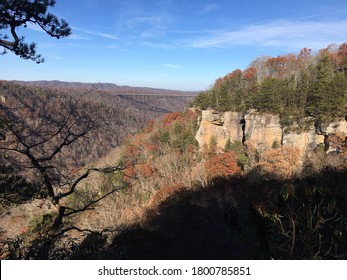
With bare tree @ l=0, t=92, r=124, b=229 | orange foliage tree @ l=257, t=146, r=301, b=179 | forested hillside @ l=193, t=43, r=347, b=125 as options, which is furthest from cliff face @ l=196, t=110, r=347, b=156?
bare tree @ l=0, t=92, r=124, b=229

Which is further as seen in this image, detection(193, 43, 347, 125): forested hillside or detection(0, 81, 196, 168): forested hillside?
detection(193, 43, 347, 125): forested hillside

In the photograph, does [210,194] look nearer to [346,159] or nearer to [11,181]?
[346,159]

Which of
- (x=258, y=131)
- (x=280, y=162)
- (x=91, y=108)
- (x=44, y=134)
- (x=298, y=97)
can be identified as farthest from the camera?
(x=258, y=131)

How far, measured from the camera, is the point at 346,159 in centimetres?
1898

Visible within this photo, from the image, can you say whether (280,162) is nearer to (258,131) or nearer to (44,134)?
(258,131)

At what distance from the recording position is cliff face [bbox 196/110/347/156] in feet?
92.3

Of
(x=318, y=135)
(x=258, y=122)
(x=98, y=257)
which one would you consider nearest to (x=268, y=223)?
(x=98, y=257)

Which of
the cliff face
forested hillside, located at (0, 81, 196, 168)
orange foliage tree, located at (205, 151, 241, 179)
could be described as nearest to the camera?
forested hillside, located at (0, 81, 196, 168)

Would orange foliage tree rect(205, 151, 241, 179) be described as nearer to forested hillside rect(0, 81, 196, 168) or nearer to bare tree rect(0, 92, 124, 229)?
forested hillside rect(0, 81, 196, 168)

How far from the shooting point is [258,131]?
3353 centimetres

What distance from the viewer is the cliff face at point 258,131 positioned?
28.1 metres

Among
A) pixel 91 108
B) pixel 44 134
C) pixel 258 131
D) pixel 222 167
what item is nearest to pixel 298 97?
pixel 258 131

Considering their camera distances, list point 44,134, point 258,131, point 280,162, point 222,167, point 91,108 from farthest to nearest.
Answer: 1. point 258,131
2. point 222,167
3. point 280,162
4. point 91,108
5. point 44,134

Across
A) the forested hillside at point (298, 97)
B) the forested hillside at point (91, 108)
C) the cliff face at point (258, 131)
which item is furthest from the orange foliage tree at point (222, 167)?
the forested hillside at point (91, 108)
